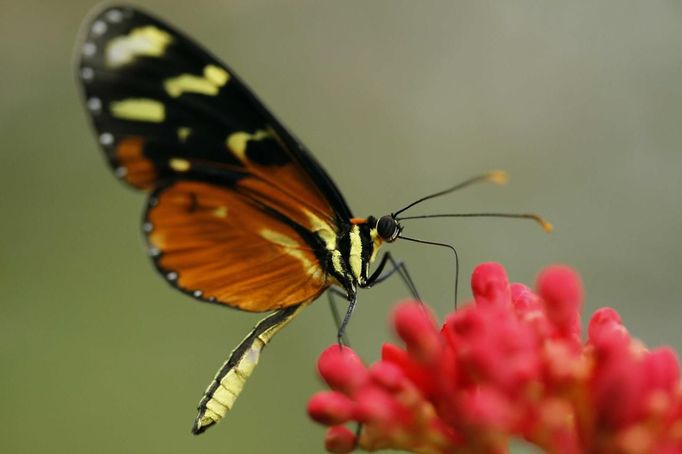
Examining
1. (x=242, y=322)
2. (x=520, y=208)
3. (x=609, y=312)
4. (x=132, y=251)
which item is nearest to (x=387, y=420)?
(x=609, y=312)

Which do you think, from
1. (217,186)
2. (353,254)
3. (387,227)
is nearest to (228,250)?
(217,186)

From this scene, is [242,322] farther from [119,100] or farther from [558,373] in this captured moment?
[558,373]

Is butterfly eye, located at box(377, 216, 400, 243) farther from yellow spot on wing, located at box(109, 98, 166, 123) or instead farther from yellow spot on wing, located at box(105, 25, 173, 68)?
yellow spot on wing, located at box(105, 25, 173, 68)

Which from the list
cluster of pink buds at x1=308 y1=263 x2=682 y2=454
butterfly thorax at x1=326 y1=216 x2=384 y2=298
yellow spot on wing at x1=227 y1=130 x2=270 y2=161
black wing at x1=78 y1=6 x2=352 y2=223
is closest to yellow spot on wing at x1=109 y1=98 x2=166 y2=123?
black wing at x1=78 y1=6 x2=352 y2=223

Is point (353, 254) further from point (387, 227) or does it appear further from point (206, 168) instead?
point (206, 168)

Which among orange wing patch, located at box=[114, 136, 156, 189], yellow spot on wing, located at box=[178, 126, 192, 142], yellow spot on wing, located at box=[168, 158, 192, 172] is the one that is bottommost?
orange wing patch, located at box=[114, 136, 156, 189]

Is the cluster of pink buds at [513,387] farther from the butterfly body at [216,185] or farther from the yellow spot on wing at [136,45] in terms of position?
the yellow spot on wing at [136,45]
